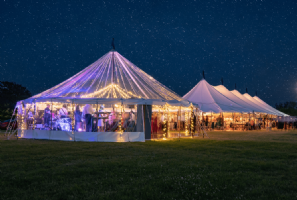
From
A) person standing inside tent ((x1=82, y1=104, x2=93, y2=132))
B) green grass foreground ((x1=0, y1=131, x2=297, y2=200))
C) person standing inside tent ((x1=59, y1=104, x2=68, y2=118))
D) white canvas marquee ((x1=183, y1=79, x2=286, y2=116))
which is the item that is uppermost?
white canvas marquee ((x1=183, y1=79, x2=286, y2=116))

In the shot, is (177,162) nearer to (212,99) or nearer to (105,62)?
(105,62)

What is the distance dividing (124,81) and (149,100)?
6.55ft

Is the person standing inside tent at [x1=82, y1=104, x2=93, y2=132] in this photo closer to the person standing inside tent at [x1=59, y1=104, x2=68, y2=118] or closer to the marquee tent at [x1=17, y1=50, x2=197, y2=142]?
the marquee tent at [x1=17, y1=50, x2=197, y2=142]

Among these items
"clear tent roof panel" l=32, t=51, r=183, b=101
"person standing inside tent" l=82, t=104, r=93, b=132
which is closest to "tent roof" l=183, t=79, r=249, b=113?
"clear tent roof panel" l=32, t=51, r=183, b=101

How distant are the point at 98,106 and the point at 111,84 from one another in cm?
121

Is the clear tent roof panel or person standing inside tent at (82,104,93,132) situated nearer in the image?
person standing inside tent at (82,104,93,132)

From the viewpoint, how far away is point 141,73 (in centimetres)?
1351

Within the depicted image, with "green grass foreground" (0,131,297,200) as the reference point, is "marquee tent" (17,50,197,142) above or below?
above

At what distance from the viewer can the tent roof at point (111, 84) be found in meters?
11.2

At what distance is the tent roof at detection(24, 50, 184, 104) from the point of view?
1121cm

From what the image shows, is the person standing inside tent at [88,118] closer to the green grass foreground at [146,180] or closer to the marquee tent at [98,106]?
the marquee tent at [98,106]

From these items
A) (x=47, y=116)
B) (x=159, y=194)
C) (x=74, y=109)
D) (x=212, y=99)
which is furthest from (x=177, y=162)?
(x=212, y=99)

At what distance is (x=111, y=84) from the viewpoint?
1179cm

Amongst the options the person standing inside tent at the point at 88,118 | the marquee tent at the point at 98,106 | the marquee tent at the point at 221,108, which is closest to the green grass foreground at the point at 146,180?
the marquee tent at the point at 98,106
